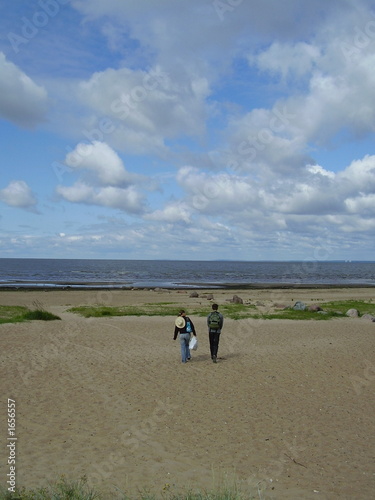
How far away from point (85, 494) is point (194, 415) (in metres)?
4.76

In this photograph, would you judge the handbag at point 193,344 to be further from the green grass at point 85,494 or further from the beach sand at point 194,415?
the green grass at point 85,494

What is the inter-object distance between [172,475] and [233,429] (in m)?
2.58

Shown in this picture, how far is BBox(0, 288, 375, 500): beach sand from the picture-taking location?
7.89 m

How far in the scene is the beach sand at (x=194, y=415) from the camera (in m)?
7.89

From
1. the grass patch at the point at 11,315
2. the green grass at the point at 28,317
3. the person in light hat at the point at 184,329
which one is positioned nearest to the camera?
the person in light hat at the point at 184,329

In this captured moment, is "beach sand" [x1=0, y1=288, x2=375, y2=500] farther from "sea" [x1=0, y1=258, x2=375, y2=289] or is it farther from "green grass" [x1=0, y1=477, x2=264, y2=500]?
"sea" [x1=0, y1=258, x2=375, y2=289]

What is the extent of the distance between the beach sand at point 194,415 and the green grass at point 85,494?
26cm

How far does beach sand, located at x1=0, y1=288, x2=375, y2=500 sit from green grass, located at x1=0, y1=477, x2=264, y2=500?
258 mm

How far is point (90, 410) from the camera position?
11172mm

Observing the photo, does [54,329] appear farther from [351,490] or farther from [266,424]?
[351,490]

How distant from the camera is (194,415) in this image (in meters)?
11.0

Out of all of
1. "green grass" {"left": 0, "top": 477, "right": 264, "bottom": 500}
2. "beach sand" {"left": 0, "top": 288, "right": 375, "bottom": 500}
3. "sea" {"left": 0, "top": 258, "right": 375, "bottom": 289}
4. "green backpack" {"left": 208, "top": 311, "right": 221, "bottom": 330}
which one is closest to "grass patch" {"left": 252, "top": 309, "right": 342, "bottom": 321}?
"beach sand" {"left": 0, "top": 288, "right": 375, "bottom": 500}

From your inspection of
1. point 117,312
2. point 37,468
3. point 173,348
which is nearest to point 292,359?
point 173,348

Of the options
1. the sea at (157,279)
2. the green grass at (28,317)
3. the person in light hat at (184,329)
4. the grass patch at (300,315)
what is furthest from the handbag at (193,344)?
the sea at (157,279)
